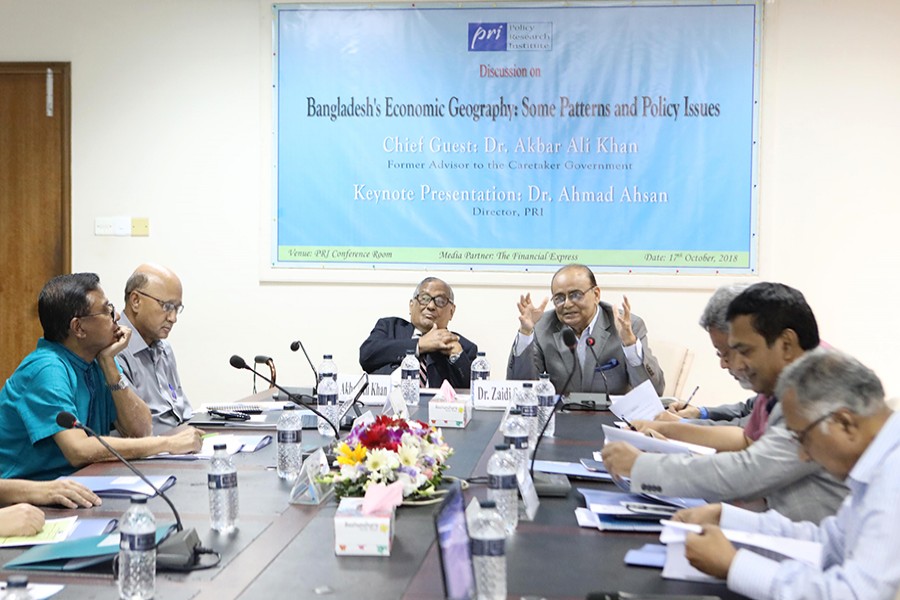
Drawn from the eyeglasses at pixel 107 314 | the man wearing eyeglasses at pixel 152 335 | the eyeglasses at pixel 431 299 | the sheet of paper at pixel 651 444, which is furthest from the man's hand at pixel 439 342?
the sheet of paper at pixel 651 444

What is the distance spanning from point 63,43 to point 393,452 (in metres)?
4.36

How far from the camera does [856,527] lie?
1.63 m

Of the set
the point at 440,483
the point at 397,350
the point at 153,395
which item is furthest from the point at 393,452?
the point at 397,350

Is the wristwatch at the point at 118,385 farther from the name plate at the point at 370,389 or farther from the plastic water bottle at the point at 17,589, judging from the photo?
the plastic water bottle at the point at 17,589

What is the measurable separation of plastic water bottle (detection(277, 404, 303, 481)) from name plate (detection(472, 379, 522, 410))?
1.34m

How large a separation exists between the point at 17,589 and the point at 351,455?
2.51 feet

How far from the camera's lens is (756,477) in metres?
2.10

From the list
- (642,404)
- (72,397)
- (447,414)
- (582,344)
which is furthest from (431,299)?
(72,397)

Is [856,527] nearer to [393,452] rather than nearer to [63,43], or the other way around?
[393,452]

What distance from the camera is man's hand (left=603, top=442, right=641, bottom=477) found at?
219cm

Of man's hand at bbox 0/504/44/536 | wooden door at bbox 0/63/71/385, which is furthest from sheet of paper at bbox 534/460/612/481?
wooden door at bbox 0/63/71/385

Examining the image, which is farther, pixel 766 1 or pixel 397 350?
pixel 766 1

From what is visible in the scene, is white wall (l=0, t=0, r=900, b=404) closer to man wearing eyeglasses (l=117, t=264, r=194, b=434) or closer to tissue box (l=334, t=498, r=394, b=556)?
man wearing eyeglasses (l=117, t=264, r=194, b=434)

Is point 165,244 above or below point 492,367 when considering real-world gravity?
above
